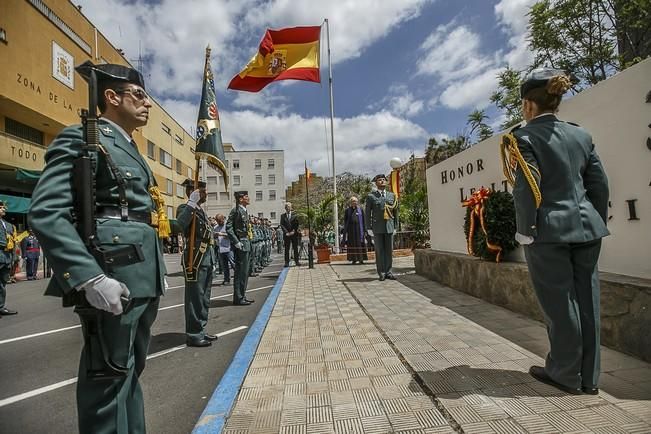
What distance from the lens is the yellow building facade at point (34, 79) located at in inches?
629

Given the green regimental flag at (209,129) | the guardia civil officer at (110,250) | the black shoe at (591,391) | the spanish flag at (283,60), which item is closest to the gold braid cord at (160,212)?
the guardia civil officer at (110,250)

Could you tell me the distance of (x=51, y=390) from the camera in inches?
119

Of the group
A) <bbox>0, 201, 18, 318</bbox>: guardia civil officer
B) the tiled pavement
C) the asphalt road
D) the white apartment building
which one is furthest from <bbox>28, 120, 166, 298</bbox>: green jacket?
the white apartment building

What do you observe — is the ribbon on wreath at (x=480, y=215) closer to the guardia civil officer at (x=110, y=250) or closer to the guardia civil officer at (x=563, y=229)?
the guardia civil officer at (x=563, y=229)

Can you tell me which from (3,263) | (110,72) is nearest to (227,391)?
(110,72)

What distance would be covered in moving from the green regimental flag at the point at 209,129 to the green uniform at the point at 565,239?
314 centimetres

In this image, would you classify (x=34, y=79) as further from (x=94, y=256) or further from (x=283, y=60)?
(x=94, y=256)

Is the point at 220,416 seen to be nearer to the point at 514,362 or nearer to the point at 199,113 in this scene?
the point at 514,362

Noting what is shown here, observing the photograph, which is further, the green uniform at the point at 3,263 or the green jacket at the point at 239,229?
the green uniform at the point at 3,263

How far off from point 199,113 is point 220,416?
11.1 ft

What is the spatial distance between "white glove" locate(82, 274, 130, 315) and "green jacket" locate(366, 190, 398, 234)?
6.33 meters

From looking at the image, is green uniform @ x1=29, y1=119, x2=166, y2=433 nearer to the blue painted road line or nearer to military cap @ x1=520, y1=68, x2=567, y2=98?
the blue painted road line

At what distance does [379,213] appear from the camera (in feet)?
24.8

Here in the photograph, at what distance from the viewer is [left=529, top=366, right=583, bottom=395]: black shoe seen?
2.30 m
